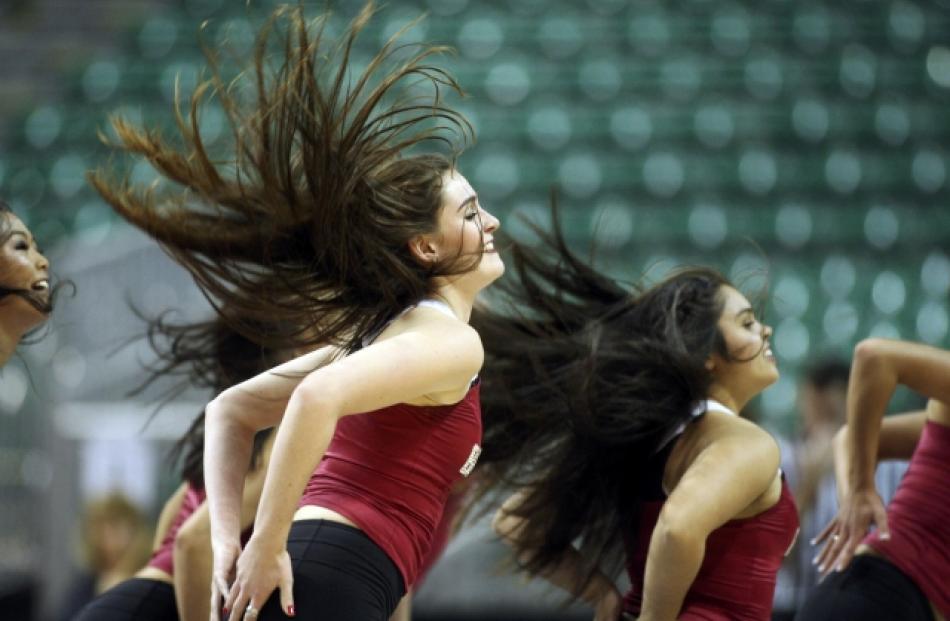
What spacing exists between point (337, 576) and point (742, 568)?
1.17 meters

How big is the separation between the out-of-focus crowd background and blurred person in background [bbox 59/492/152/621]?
2.87m

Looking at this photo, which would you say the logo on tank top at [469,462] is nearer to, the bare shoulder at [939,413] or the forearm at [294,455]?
the forearm at [294,455]

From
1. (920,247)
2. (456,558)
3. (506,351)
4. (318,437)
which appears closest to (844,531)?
(506,351)

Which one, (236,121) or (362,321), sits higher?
(236,121)

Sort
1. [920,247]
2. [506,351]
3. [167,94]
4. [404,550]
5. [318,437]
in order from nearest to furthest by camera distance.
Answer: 1. [318,437]
2. [404,550]
3. [506,351]
4. [920,247]
5. [167,94]

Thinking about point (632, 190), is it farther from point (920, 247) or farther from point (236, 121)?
point (236, 121)

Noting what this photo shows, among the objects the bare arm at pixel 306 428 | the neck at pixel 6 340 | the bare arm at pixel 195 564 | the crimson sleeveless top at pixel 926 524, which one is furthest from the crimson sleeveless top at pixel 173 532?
the crimson sleeveless top at pixel 926 524

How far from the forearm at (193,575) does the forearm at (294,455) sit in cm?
100

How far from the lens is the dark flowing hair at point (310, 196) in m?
2.59

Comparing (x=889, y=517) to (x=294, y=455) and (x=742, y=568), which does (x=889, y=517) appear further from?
Result: (x=294, y=455)

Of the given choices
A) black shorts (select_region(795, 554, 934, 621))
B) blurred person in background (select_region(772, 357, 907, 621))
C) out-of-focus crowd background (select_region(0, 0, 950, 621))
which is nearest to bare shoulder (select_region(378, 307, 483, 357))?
black shorts (select_region(795, 554, 934, 621))

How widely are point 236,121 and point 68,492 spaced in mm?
4222

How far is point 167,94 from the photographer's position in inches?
414

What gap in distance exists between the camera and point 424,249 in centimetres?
267
